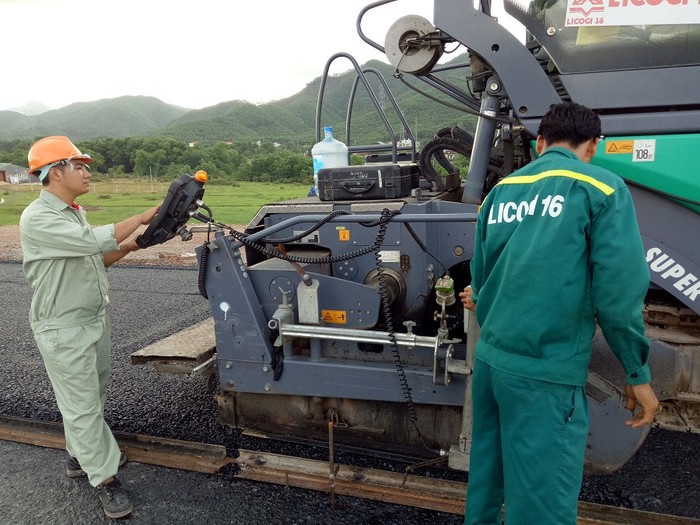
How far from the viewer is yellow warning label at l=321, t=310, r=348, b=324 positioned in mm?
2918

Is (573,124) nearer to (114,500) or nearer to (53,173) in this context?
(53,173)

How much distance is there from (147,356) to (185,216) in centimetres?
94

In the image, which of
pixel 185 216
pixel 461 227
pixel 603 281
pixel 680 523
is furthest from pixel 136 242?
pixel 680 523

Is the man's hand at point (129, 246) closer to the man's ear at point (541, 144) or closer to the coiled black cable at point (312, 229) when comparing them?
the coiled black cable at point (312, 229)

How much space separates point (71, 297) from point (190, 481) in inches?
46.4

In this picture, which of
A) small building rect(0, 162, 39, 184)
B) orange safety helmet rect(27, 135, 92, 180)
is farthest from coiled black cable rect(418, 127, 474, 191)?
small building rect(0, 162, 39, 184)

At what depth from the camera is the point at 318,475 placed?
9.71 ft

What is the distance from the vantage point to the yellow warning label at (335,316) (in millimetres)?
2918

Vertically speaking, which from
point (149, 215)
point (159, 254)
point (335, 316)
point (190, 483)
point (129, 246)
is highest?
point (149, 215)

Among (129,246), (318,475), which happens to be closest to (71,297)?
(129,246)

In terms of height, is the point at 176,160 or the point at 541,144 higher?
the point at 541,144

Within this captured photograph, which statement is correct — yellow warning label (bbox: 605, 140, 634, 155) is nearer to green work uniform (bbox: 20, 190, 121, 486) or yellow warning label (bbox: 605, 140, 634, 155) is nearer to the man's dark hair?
the man's dark hair

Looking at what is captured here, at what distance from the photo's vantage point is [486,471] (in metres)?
2.11

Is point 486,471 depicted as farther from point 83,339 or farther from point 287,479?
point 83,339
